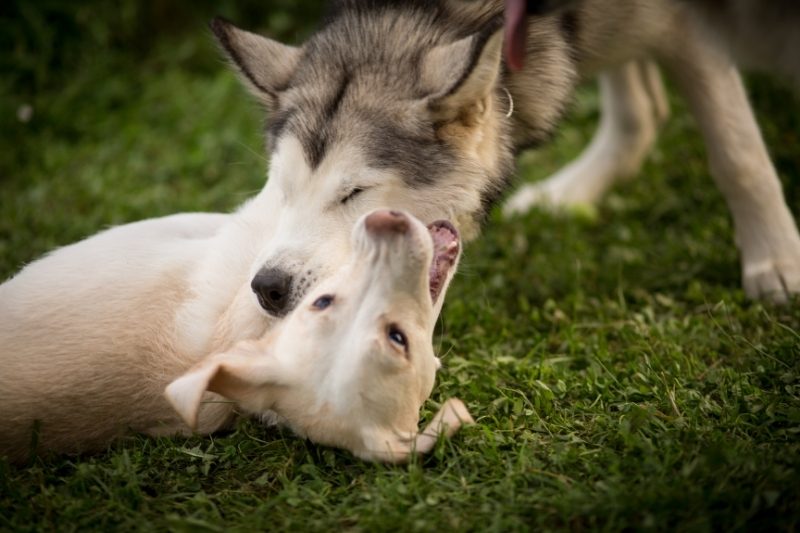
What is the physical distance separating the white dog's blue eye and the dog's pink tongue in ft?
3.74

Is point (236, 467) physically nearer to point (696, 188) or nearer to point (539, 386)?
point (539, 386)

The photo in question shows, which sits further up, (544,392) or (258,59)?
(258,59)

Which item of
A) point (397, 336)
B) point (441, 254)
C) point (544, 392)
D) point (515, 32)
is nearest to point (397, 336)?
point (397, 336)

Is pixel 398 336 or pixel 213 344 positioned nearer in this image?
pixel 398 336

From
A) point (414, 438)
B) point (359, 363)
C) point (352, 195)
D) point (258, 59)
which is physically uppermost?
point (258, 59)

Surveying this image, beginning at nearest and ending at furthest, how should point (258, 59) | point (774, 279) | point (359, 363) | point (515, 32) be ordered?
point (359, 363) → point (515, 32) → point (258, 59) → point (774, 279)

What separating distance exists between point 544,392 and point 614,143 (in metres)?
2.53

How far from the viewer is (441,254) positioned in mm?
2969

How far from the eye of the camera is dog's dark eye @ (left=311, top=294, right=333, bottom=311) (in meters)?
2.78

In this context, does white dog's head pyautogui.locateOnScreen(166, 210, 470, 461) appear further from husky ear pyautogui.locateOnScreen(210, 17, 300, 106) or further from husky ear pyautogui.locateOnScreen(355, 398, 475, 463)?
husky ear pyautogui.locateOnScreen(210, 17, 300, 106)

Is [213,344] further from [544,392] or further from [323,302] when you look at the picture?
[544,392]

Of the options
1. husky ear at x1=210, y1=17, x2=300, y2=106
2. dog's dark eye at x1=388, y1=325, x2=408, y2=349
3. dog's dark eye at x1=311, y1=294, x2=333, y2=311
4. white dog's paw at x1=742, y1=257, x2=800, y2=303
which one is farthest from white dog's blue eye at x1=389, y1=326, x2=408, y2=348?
white dog's paw at x1=742, y1=257, x2=800, y2=303

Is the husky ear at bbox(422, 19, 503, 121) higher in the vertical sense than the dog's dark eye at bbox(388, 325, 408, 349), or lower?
higher

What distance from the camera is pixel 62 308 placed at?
303 centimetres
